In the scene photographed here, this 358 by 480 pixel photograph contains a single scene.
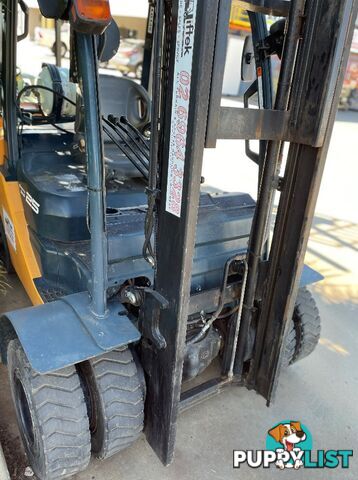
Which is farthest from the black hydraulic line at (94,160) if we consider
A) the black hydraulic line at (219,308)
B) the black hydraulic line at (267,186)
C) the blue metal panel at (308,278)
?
the blue metal panel at (308,278)

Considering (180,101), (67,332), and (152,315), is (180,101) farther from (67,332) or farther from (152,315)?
(67,332)

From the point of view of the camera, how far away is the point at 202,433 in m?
2.51

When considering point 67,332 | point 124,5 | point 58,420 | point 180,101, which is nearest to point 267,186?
point 180,101

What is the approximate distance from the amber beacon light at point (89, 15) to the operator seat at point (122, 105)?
4.88 feet

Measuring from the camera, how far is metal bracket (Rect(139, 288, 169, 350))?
1.86m

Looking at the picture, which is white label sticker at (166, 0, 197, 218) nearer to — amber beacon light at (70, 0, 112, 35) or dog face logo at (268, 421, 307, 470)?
amber beacon light at (70, 0, 112, 35)

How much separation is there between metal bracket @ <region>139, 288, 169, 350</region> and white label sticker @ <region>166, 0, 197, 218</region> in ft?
1.30

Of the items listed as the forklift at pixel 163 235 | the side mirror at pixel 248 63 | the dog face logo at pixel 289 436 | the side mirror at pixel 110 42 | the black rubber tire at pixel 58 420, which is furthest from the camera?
the dog face logo at pixel 289 436

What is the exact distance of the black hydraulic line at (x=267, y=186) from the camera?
1.80 metres

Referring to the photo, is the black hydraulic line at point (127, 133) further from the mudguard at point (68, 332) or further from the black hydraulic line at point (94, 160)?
the mudguard at point (68, 332)

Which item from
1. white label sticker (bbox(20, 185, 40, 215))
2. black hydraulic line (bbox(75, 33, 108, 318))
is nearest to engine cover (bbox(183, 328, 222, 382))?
black hydraulic line (bbox(75, 33, 108, 318))

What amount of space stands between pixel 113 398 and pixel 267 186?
1.26m

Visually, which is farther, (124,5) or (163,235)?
(124,5)

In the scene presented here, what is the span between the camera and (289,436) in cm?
259
